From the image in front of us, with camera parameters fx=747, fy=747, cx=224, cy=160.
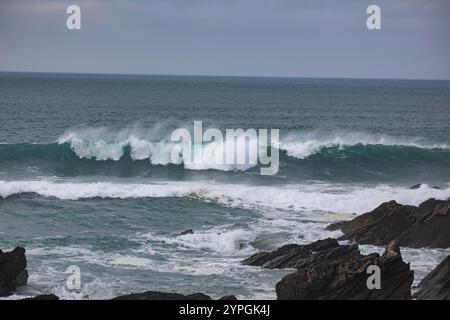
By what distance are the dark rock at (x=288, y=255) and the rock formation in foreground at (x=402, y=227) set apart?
2.54 m

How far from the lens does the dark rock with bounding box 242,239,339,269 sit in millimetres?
19281

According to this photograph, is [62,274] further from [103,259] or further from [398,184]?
[398,184]

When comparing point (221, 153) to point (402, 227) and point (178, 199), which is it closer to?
point (178, 199)

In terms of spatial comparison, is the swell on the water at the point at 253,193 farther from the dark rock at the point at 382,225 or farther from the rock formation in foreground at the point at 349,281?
the rock formation in foreground at the point at 349,281

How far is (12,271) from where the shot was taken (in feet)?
55.8

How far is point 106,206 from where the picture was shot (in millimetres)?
27797

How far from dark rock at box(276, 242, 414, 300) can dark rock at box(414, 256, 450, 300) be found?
1.84 ft

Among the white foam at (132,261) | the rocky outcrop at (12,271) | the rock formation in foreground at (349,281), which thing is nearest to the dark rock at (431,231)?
the rock formation in foreground at (349,281)

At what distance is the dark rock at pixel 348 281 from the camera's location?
50.8 ft

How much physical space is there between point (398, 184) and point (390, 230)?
40.4 ft

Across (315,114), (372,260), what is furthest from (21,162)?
(315,114)

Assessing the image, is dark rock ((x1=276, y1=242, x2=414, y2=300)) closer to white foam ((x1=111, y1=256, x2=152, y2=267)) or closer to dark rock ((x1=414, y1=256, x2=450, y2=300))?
dark rock ((x1=414, y1=256, x2=450, y2=300))

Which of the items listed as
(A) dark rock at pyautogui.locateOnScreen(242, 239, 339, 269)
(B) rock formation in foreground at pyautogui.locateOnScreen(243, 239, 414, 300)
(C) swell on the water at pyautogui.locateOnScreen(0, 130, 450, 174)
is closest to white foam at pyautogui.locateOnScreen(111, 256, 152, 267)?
(A) dark rock at pyautogui.locateOnScreen(242, 239, 339, 269)
